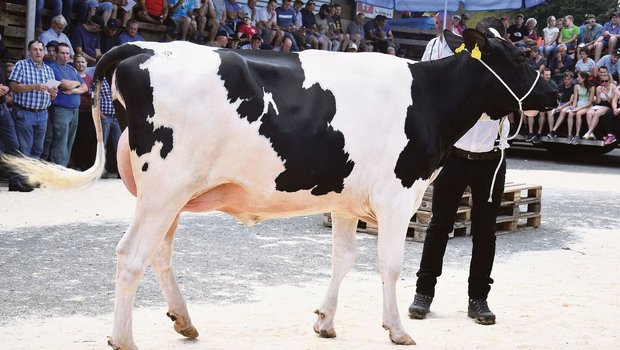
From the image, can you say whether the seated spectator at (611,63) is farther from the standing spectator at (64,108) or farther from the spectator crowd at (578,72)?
the standing spectator at (64,108)

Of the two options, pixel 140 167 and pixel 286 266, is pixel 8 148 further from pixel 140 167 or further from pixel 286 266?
pixel 140 167

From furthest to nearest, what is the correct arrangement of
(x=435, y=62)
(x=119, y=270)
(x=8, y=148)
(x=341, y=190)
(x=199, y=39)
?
1. (x=199, y=39)
2. (x=8, y=148)
3. (x=435, y=62)
4. (x=341, y=190)
5. (x=119, y=270)

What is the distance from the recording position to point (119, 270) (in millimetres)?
5254

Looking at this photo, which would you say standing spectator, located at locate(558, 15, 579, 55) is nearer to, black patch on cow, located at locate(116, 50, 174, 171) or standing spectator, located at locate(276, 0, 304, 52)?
standing spectator, located at locate(276, 0, 304, 52)

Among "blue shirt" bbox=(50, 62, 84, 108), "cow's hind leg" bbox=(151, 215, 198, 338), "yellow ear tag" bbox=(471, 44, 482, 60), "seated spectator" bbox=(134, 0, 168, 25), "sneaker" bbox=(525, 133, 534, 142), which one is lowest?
"sneaker" bbox=(525, 133, 534, 142)

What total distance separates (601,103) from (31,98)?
Result: 13696 millimetres

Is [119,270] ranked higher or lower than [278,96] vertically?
lower

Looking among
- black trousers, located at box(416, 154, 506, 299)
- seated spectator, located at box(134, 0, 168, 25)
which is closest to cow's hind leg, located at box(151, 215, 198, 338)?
black trousers, located at box(416, 154, 506, 299)

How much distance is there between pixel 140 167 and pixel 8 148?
8.85m

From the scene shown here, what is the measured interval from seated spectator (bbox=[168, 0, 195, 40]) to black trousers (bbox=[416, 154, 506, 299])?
13.2 meters

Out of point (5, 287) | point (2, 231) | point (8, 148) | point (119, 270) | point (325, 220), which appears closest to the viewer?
point (119, 270)

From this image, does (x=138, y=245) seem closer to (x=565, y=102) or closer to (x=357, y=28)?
(x=565, y=102)

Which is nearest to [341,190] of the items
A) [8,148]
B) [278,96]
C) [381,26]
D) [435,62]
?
[278,96]

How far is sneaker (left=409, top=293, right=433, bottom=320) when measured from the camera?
6.80m
